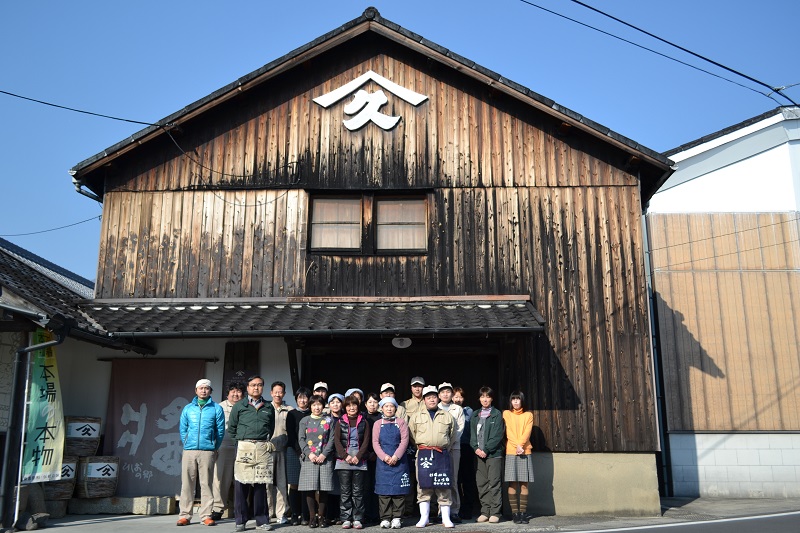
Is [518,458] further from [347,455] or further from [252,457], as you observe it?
[252,457]

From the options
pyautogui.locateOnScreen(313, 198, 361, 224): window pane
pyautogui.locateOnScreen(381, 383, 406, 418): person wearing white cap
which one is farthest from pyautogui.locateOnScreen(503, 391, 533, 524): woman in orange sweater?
pyautogui.locateOnScreen(313, 198, 361, 224): window pane

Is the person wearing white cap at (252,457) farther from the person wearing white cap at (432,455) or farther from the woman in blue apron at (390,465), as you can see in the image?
the person wearing white cap at (432,455)

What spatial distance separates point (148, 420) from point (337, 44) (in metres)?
6.47

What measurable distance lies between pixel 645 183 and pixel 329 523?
23.5ft

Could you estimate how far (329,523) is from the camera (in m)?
9.33

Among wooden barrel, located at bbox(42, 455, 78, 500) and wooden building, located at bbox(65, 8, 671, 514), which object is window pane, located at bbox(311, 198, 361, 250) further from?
wooden barrel, located at bbox(42, 455, 78, 500)

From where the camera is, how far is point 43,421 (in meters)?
9.61

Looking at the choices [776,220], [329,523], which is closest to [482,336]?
[329,523]

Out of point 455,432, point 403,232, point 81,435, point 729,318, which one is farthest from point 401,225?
point 729,318

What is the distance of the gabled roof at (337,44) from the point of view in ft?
37.7

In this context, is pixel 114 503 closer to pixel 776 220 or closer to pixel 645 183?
pixel 645 183

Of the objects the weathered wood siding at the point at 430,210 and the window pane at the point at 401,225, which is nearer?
the weathered wood siding at the point at 430,210

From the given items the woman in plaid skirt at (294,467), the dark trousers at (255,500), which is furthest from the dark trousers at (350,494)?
the dark trousers at (255,500)

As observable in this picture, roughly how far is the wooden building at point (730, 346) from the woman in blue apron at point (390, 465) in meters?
6.79
